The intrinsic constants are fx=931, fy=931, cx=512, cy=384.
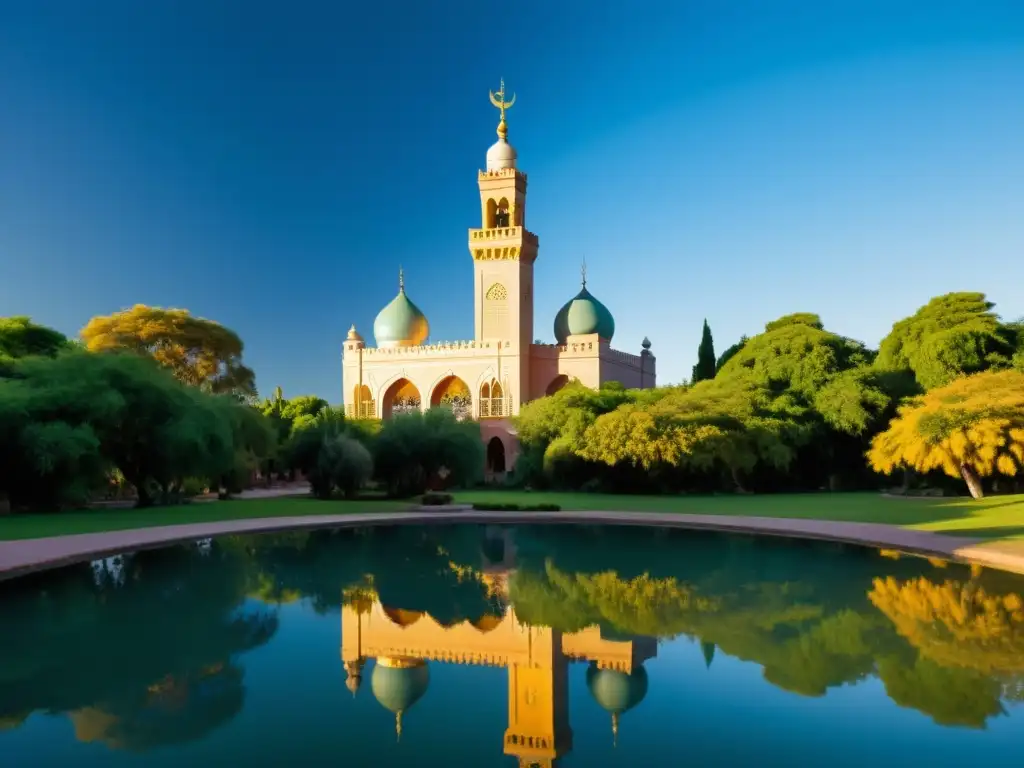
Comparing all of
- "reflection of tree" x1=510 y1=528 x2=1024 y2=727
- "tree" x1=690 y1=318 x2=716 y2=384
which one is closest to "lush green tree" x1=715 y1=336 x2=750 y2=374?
"tree" x1=690 y1=318 x2=716 y2=384

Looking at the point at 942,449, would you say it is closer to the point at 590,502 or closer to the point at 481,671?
the point at 590,502

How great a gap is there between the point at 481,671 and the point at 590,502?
17.9 m

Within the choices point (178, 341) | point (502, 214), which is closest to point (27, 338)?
point (178, 341)

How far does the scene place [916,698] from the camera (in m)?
6.80

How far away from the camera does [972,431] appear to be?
21.5 meters

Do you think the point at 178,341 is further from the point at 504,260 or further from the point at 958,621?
the point at 958,621

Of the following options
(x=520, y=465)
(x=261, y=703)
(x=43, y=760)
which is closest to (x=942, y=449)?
(x=520, y=465)

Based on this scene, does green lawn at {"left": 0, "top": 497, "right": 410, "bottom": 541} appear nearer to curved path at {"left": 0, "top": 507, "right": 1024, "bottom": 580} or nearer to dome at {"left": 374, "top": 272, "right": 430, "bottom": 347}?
curved path at {"left": 0, "top": 507, "right": 1024, "bottom": 580}

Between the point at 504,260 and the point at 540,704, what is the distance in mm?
35752

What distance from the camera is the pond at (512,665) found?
583 centimetres

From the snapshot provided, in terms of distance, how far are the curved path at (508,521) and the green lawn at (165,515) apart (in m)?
1.10

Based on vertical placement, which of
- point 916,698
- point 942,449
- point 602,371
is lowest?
point 916,698

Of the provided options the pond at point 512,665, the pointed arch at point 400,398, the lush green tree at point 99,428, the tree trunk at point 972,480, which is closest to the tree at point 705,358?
the pointed arch at point 400,398

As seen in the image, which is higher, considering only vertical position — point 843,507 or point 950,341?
point 950,341
